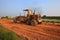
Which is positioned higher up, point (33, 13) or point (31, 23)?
point (33, 13)

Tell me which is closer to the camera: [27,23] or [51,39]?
[51,39]

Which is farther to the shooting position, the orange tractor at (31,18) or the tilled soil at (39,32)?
the orange tractor at (31,18)

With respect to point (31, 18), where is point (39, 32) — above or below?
below

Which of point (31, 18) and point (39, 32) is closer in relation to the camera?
point (39, 32)

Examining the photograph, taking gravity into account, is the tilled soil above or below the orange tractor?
below

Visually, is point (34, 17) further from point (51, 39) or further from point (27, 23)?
point (51, 39)

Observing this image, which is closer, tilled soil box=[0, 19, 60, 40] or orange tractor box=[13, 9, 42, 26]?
tilled soil box=[0, 19, 60, 40]

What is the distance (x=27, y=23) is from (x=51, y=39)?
39.0 feet

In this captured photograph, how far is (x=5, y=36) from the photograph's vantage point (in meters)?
11.5

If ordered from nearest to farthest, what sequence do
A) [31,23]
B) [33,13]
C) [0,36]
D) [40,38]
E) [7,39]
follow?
[7,39]
[0,36]
[40,38]
[31,23]
[33,13]

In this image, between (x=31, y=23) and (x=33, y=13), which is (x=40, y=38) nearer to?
(x=31, y=23)

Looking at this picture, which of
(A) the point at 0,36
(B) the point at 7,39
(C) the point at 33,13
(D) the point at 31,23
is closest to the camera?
(B) the point at 7,39

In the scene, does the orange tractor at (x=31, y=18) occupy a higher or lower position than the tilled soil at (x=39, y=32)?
higher

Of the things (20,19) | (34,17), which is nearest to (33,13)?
(34,17)
